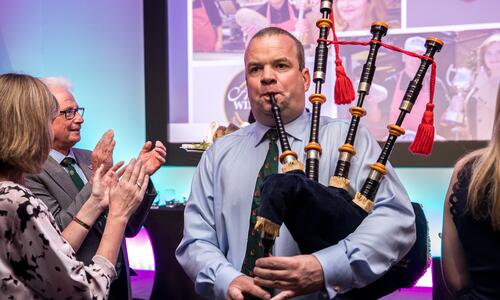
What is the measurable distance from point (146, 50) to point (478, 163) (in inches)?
162

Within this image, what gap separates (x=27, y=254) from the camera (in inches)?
60.7

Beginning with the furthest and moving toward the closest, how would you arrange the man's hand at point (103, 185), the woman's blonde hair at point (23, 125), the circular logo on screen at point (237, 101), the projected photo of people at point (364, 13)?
the circular logo on screen at point (237, 101)
the projected photo of people at point (364, 13)
the man's hand at point (103, 185)
the woman's blonde hair at point (23, 125)

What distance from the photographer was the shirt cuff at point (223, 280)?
1.69 metres

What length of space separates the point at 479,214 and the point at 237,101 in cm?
369

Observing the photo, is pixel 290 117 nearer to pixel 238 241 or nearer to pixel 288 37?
pixel 288 37

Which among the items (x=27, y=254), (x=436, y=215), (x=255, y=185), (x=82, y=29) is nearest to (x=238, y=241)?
(x=255, y=185)

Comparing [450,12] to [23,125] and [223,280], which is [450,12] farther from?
[23,125]

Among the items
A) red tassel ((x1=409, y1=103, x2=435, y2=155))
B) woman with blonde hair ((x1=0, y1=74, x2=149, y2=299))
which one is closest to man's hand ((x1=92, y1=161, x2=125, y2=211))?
woman with blonde hair ((x1=0, y1=74, x2=149, y2=299))

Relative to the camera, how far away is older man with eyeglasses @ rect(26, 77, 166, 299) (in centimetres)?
238

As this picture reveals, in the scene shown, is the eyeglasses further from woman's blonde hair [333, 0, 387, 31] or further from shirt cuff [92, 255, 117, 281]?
woman's blonde hair [333, 0, 387, 31]

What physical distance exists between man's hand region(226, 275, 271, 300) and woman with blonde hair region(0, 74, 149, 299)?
0.36 meters

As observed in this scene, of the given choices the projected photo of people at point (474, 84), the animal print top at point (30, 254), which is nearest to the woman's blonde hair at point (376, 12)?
the projected photo of people at point (474, 84)

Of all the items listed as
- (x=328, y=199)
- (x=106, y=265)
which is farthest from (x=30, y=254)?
(x=328, y=199)

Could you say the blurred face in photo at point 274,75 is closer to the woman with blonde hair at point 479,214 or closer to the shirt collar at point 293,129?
the shirt collar at point 293,129
